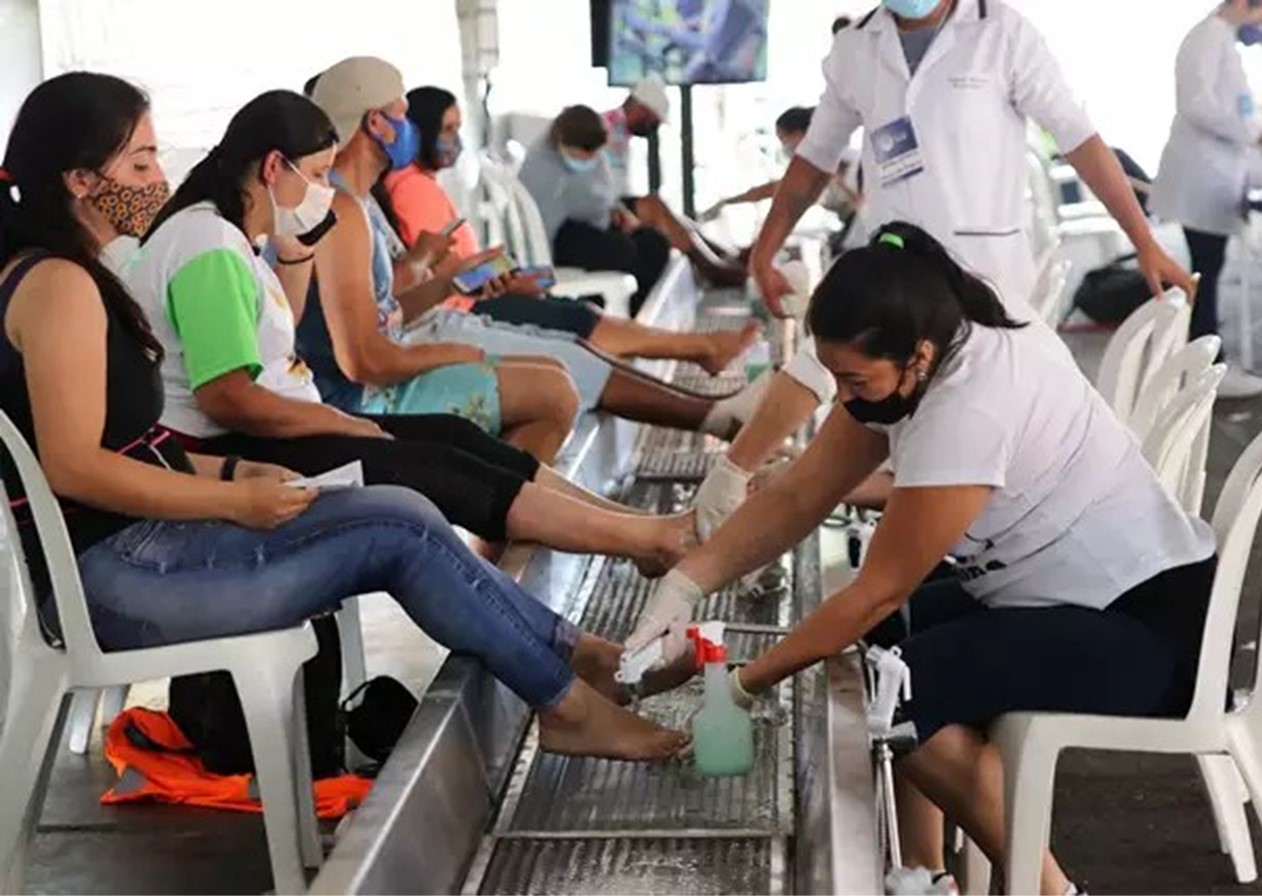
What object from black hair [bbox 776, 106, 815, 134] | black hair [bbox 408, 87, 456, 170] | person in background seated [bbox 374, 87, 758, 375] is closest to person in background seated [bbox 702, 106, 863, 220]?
black hair [bbox 776, 106, 815, 134]

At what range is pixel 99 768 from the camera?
3.56 m

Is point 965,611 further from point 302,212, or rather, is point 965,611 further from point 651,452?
point 651,452

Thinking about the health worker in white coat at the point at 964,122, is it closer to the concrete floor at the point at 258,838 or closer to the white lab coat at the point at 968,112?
the white lab coat at the point at 968,112

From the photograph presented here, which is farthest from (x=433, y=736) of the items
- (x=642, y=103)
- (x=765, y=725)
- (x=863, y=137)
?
(x=642, y=103)

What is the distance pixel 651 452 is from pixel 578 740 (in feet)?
8.26

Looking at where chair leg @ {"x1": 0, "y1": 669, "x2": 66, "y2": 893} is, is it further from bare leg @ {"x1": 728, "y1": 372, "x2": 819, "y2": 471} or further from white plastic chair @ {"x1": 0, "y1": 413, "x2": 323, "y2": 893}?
bare leg @ {"x1": 728, "y1": 372, "x2": 819, "y2": 471}

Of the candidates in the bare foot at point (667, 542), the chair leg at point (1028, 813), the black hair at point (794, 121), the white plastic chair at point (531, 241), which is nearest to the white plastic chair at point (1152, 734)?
the chair leg at point (1028, 813)

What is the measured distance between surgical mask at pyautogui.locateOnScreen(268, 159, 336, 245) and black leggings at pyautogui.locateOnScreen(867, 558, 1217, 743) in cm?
133

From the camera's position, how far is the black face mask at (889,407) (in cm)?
250

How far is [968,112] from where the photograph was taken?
13.3ft

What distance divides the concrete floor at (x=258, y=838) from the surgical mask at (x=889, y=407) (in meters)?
1.00

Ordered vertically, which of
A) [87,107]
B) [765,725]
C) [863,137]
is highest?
[87,107]

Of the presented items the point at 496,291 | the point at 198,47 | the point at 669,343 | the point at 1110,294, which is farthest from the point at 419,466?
the point at 1110,294

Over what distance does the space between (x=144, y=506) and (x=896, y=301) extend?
3.60ft
